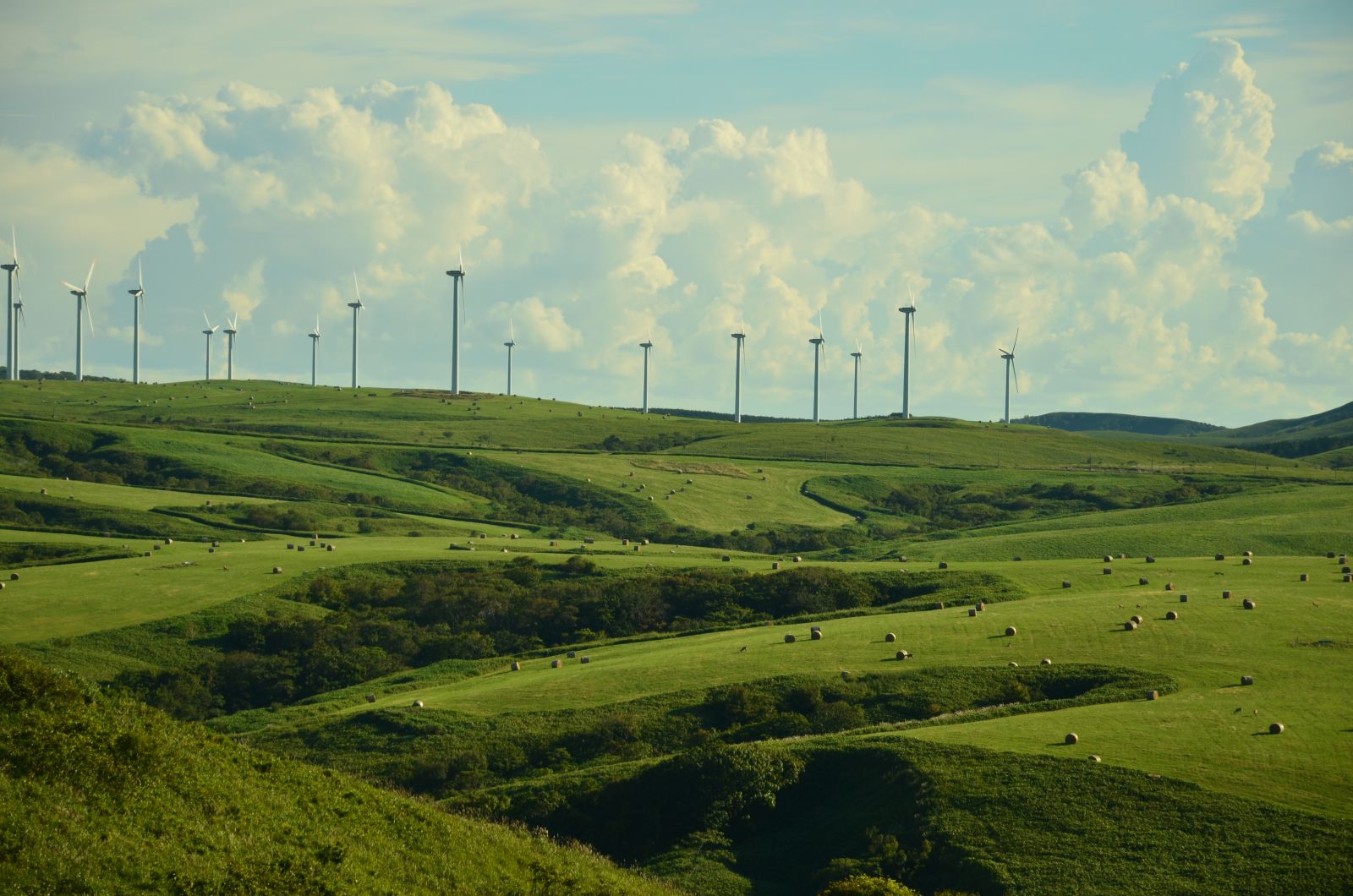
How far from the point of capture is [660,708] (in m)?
70.8

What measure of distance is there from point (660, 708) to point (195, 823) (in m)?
37.0

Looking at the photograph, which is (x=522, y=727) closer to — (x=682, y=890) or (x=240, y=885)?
(x=682, y=890)

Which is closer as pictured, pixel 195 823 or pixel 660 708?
pixel 195 823

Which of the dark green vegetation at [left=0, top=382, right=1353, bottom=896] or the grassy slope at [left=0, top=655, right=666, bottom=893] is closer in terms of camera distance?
the grassy slope at [left=0, top=655, right=666, bottom=893]

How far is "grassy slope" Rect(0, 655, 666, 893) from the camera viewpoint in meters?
32.2

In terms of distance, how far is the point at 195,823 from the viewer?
36094 mm

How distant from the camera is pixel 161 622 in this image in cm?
9656

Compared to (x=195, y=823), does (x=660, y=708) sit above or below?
below

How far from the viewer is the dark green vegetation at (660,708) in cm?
3941

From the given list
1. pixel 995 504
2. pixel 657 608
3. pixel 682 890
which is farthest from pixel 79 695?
pixel 995 504

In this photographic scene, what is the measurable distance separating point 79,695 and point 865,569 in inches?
3276

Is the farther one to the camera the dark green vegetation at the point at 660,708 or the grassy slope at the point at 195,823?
the dark green vegetation at the point at 660,708

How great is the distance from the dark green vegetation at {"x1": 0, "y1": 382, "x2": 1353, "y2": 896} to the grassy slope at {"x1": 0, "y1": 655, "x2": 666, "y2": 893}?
117mm

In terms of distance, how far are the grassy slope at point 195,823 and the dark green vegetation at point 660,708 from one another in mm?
117
